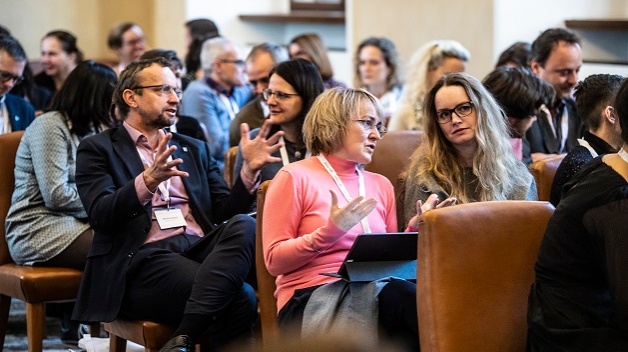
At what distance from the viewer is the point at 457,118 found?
3.33 metres

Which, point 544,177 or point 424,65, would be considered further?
point 424,65

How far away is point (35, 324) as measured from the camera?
12.6ft

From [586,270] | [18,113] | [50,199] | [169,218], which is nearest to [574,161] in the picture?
[586,270]

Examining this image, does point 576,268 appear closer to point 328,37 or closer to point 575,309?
point 575,309

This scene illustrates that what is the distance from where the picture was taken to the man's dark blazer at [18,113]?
499 centimetres

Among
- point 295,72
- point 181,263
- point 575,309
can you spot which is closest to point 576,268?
point 575,309

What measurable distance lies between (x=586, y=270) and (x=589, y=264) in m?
0.02

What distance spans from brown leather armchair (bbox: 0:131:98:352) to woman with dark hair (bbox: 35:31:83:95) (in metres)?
3.20

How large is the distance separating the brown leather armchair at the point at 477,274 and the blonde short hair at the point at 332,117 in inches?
27.6

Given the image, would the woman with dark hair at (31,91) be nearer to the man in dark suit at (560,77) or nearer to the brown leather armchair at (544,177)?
the man in dark suit at (560,77)

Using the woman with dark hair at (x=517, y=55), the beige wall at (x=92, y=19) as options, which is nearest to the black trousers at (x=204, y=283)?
the woman with dark hair at (x=517, y=55)

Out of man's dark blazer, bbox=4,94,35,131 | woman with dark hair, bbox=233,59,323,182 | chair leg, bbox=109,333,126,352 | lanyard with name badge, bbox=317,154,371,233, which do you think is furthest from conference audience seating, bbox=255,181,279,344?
man's dark blazer, bbox=4,94,35,131

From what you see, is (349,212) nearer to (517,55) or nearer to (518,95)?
(518,95)

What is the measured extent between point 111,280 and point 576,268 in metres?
1.65
